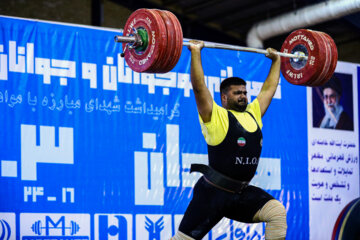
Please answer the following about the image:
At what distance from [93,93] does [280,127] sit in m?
2.21

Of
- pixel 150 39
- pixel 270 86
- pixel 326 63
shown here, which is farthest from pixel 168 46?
pixel 326 63

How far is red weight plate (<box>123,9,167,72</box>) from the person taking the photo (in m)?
4.21

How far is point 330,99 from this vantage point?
24.1ft

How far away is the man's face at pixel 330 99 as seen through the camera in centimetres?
731

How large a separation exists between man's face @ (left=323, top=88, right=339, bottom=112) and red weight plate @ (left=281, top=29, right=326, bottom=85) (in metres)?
2.24

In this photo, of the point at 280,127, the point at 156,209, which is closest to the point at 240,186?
the point at 156,209

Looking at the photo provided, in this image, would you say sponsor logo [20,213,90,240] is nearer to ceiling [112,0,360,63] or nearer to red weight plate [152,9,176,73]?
red weight plate [152,9,176,73]

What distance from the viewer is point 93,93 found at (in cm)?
594

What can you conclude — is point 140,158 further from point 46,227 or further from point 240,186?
point 240,186

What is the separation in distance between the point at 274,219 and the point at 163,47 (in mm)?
1374

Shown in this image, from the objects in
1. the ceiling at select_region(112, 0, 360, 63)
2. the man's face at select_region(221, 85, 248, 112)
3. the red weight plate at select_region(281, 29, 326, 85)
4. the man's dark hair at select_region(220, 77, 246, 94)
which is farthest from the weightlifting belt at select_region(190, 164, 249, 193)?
the ceiling at select_region(112, 0, 360, 63)

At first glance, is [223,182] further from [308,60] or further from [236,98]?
[308,60]

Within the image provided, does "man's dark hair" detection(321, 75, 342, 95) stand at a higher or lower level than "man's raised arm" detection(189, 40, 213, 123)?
higher

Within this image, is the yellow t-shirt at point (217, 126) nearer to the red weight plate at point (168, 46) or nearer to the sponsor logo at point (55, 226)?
A: the red weight plate at point (168, 46)
